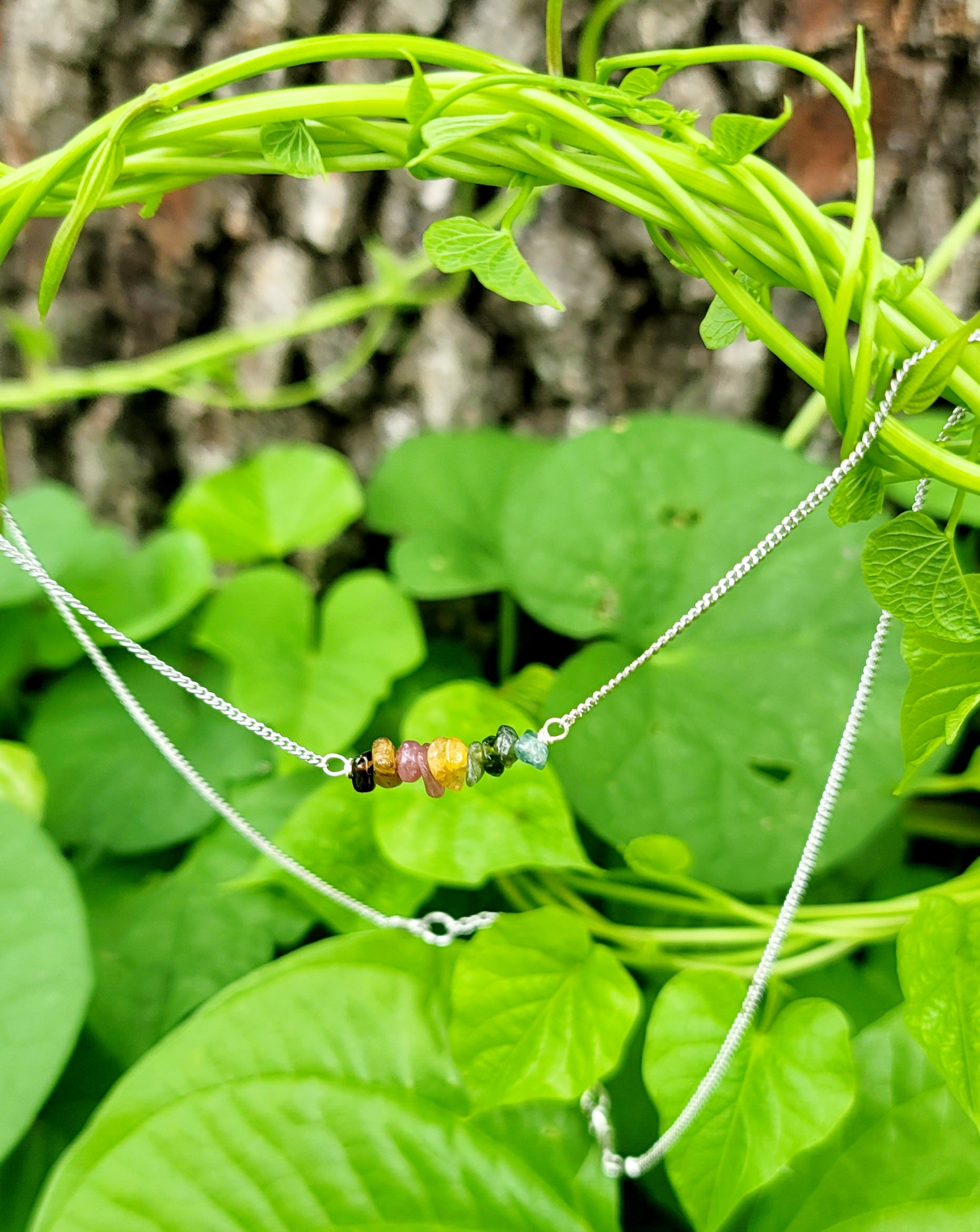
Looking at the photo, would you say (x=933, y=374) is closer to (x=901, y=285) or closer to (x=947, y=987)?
(x=901, y=285)

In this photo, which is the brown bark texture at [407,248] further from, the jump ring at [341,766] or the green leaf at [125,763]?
the jump ring at [341,766]

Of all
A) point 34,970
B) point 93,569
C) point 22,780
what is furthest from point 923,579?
point 93,569

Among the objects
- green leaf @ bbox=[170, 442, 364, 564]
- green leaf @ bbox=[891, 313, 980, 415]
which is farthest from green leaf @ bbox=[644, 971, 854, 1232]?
green leaf @ bbox=[170, 442, 364, 564]

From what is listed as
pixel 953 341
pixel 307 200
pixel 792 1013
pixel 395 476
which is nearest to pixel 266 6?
pixel 307 200

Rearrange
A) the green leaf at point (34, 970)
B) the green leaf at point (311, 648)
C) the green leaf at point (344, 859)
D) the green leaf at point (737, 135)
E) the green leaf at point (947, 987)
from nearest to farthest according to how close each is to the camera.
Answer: the green leaf at point (737, 135) → the green leaf at point (947, 987) → the green leaf at point (34, 970) → the green leaf at point (344, 859) → the green leaf at point (311, 648)

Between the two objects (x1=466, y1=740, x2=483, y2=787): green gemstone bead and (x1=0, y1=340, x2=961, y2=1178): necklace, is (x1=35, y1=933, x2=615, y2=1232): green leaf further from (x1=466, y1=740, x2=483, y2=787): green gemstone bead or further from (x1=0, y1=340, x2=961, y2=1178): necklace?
(x1=466, y1=740, x2=483, y2=787): green gemstone bead

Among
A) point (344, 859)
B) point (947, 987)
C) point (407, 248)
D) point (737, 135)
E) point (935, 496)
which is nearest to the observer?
point (737, 135)

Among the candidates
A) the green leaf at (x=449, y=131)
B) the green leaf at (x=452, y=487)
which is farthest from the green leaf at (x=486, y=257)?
the green leaf at (x=452, y=487)
